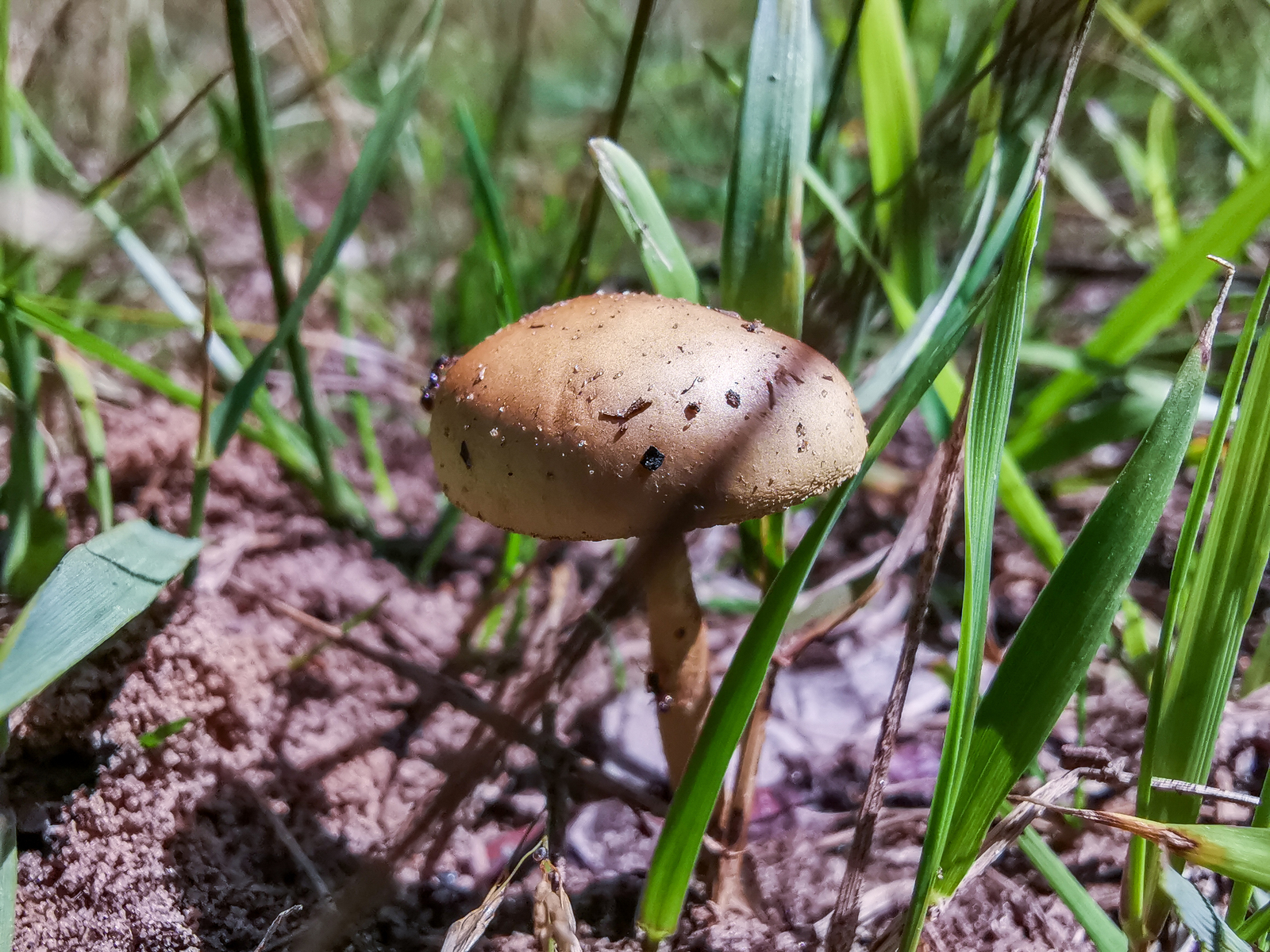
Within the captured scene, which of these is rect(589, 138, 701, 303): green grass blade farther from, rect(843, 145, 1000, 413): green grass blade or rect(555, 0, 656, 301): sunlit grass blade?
rect(843, 145, 1000, 413): green grass blade

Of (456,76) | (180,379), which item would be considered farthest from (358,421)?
(456,76)

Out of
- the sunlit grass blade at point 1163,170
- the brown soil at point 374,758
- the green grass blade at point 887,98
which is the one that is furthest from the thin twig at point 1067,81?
the sunlit grass blade at point 1163,170

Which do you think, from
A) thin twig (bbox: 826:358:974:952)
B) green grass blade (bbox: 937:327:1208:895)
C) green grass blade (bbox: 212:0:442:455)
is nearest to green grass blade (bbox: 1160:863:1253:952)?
green grass blade (bbox: 937:327:1208:895)

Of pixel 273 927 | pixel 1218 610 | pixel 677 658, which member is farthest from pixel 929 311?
pixel 273 927

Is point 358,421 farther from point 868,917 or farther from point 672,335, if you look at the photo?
point 868,917

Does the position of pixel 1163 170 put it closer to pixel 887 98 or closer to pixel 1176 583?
pixel 887 98
